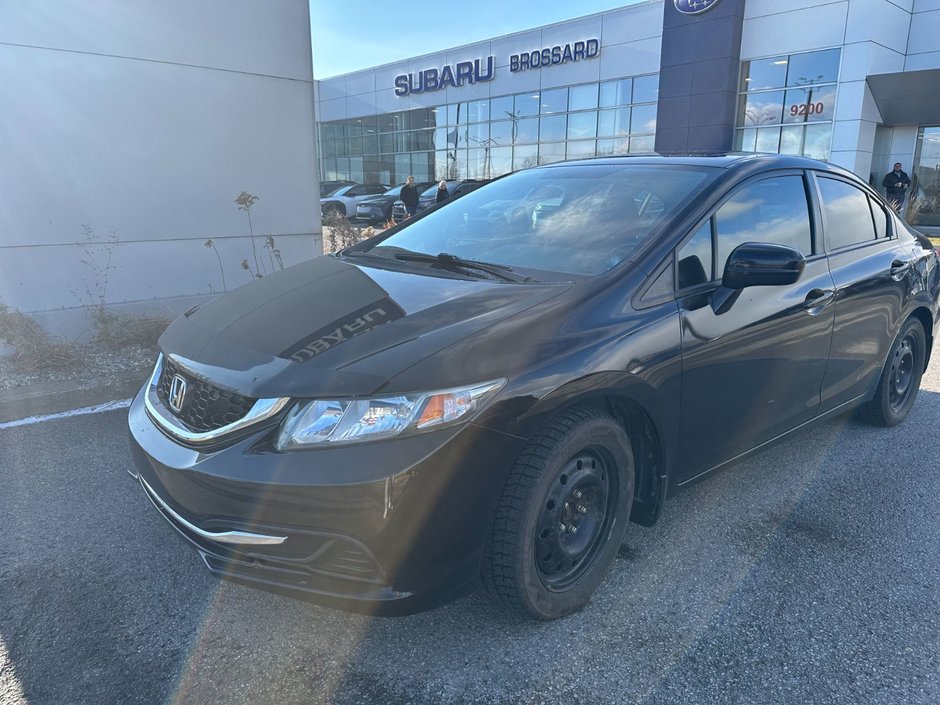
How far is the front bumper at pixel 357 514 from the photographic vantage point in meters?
2.01

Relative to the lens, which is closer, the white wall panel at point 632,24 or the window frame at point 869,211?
the window frame at point 869,211

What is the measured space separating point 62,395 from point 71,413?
0.20 meters

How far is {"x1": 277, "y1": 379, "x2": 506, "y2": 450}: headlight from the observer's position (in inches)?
80.5

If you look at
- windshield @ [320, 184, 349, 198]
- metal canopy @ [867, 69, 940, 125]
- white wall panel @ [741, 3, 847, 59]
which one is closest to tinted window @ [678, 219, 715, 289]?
metal canopy @ [867, 69, 940, 125]

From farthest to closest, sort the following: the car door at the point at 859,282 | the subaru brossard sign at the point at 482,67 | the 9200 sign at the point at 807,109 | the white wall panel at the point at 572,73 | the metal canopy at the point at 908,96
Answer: the subaru brossard sign at the point at 482,67, the white wall panel at the point at 572,73, the 9200 sign at the point at 807,109, the metal canopy at the point at 908,96, the car door at the point at 859,282

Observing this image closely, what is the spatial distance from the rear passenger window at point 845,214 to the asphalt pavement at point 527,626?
1.42m

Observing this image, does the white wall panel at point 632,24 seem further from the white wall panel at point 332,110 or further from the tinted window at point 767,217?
the tinted window at point 767,217

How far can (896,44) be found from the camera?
19672mm

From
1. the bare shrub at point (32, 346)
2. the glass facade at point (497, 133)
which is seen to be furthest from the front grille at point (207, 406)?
the glass facade at point (497, 133)

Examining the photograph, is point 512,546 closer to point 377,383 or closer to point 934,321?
point 377,383

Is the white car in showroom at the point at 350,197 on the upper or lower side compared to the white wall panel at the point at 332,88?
lower

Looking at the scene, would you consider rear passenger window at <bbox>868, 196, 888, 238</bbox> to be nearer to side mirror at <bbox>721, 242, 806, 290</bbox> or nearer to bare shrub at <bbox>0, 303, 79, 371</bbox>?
side mirror at <bbox>721, 242, 806, 290</bbox>

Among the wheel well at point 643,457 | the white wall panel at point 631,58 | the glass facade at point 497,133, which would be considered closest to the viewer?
the wheel well at point 643,457

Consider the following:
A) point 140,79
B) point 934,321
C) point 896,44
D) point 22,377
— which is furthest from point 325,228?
point 896,44
